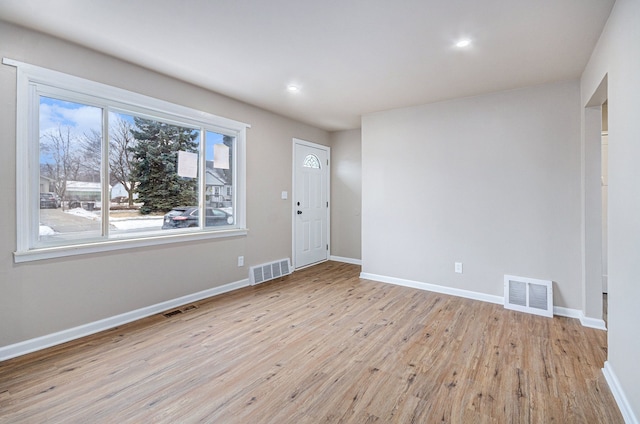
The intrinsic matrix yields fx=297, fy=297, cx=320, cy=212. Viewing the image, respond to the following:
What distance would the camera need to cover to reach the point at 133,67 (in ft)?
9.67

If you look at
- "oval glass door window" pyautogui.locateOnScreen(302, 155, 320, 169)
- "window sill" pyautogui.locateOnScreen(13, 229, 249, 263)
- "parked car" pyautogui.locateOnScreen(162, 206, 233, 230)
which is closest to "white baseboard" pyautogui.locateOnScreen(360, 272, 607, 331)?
"oval glass door window" pyautogui.locateOnScreen(302, 155, 320, 169)

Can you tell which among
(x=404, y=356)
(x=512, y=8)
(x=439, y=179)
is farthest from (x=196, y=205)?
(x=512, y=8)

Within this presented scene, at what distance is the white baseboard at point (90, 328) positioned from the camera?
2.30 meters

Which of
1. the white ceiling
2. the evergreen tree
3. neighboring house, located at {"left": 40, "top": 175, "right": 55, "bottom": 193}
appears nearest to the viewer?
the white ceiling

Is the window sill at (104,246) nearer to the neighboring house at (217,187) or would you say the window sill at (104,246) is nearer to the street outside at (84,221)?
the street outside at (84,221)

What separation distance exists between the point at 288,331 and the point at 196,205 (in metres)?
1.92

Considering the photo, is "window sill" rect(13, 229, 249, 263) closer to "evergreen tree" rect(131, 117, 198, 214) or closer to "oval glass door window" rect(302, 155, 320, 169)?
"evergreen tree" rect(131, 117, 198, 214)

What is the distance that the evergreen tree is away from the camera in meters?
3.11

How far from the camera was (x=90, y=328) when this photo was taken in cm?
267

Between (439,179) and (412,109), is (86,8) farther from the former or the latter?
(439,179)

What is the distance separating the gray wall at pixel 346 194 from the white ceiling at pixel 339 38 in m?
2.15

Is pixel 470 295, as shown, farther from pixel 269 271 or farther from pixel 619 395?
pixel 269 271

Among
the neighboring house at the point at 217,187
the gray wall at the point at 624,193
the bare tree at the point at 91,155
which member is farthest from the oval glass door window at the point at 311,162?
the gray wall at the point at 624,193

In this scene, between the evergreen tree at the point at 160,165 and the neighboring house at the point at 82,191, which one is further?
the evergreen tree at the point at 160,165
